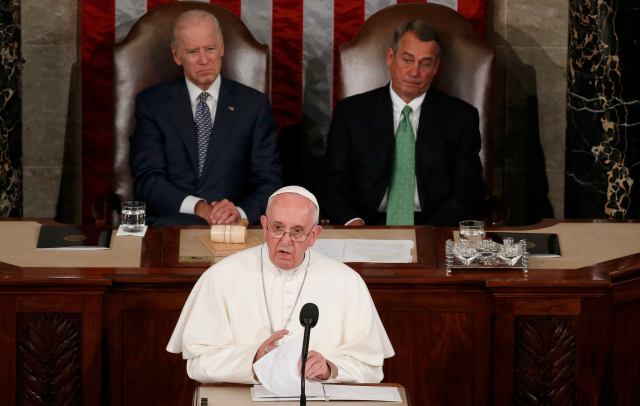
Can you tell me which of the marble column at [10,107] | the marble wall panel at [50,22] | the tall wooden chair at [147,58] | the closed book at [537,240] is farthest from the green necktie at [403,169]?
the marble wall panel at [50,22]

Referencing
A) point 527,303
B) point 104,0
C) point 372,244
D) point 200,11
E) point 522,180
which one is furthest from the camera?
point 522,180

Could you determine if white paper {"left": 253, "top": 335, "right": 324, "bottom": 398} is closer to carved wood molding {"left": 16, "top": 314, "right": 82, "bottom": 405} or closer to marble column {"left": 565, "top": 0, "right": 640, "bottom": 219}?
carved wood molding {"left": 16, "top": 314, "right": 82, "bottom": 405}

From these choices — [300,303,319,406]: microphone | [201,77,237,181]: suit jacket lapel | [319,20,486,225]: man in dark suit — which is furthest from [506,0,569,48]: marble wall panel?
[300,303,319,406]: microphone

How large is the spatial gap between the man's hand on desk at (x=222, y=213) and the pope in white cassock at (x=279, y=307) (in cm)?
146

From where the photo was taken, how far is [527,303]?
4.80 m

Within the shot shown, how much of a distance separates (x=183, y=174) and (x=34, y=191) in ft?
4.59

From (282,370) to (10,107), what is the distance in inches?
132

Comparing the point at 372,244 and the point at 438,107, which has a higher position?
the point at 438,107

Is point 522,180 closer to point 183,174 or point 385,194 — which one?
point 385,194

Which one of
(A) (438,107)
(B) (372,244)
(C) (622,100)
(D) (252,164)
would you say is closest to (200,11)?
(D) (252,164)

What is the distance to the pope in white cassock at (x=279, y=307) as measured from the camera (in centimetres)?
407

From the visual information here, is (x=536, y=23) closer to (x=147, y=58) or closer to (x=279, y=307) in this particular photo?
(x=147, y=58)

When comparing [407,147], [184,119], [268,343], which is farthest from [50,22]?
[268,343]

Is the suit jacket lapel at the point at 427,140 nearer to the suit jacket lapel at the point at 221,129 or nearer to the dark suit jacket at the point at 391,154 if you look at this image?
the dark suit jacket at the point at 391,154
